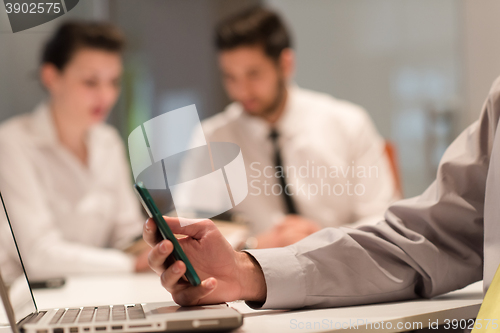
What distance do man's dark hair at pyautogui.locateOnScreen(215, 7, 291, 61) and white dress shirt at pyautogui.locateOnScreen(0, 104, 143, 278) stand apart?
58 cm

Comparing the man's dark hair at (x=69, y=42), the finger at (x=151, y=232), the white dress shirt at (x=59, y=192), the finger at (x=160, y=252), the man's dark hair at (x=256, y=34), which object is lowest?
the white dress shirt at (x=59, y=192)

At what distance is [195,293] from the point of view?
41 centimetres

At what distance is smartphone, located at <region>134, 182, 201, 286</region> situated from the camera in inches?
14.1

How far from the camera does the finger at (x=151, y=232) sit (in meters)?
0.38

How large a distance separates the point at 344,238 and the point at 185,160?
19cm

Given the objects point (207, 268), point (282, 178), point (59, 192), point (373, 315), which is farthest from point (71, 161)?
point (373, 315)

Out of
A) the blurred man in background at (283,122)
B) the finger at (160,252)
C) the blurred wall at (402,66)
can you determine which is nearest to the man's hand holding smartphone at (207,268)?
the finger at (160,252)

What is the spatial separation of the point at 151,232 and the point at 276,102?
1.24 m

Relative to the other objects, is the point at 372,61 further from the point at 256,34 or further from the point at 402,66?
the point at 256,34

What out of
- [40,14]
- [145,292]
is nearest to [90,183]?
[145,292]

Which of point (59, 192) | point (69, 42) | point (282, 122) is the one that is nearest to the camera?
point (69, 42)

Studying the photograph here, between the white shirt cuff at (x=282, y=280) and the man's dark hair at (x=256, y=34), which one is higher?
the man's dark hair at (x=256, y=34)

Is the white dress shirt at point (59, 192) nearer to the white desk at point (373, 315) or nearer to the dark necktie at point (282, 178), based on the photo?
the dark necktie at point (282, 178)

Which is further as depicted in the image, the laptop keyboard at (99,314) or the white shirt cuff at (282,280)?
the white shirt cuff at (282,280)
